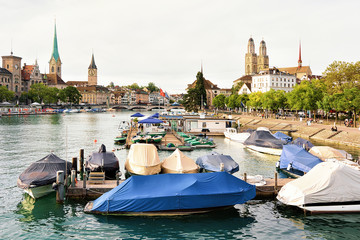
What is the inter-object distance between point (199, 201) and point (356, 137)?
146ft

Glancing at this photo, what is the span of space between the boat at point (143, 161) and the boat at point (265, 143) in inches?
878

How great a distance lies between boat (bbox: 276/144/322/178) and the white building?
11921cm

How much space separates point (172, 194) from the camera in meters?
19.9

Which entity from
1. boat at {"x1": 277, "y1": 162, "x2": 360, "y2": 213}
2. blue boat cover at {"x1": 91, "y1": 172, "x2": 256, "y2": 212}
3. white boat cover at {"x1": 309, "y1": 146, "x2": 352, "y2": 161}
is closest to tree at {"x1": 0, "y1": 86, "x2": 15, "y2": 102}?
white boat cover at {"x1": 309, "y1": 146, "x2": 352, "y2": 161}

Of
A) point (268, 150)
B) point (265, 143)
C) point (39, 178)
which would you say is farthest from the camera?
point (265, 143)

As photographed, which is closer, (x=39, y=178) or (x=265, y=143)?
(x=39, y=178)

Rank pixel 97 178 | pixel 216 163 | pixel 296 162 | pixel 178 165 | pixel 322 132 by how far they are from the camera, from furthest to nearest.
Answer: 1. pixel 322 132
2. pixel 296 162
3. pixel 216 163
4. pixel 178 165
5. pixel 97 178

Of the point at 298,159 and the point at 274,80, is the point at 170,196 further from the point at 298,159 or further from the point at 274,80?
the point at 274,80

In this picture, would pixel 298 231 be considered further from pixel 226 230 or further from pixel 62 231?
pixel 62 231

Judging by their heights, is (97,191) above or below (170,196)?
below

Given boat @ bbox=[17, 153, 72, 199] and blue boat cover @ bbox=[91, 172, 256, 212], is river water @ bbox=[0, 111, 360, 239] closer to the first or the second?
boat @ bbox=[17, 153, 72, 199]

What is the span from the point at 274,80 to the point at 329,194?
438ft

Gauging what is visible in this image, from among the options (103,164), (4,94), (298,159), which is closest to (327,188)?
(298,159)

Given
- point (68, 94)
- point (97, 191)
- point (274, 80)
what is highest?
point (274, 80)
